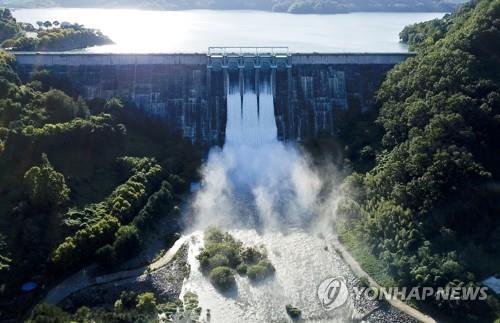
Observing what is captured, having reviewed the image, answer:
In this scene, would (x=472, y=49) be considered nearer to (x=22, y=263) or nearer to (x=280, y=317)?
(x=280, y=317)

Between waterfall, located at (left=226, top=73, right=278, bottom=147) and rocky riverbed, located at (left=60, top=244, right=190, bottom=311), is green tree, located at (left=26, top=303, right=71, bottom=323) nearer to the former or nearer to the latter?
rocky riverbed, located at (left=60, top=244, right=190, bottom=311)

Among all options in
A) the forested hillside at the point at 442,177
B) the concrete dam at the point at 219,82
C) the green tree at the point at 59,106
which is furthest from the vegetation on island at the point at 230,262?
the green tree at the point at 59,106

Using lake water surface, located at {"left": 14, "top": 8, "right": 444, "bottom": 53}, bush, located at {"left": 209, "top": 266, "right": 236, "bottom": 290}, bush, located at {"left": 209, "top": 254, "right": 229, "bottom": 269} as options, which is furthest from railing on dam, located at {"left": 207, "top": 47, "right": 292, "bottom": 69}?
bush, located at {"left": 209, "top": 266, "right": 236, "bottom": 290}

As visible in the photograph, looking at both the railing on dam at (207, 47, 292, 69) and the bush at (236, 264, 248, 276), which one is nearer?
the bush at (236, 264, 248, 276)

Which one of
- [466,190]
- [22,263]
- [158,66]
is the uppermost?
[158,66]

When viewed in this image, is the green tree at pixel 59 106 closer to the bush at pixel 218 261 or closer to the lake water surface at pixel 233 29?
the bush at pixel 218 261

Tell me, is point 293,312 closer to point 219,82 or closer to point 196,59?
point 219,82

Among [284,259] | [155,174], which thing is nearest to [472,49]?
[284,259]
